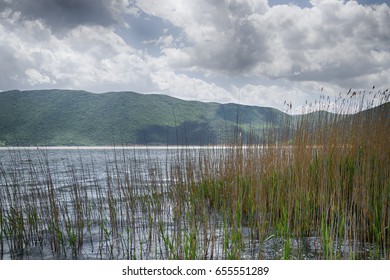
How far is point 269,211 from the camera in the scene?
3.13 m

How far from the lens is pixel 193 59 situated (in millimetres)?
4652

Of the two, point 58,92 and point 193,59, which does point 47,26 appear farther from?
point 58,92

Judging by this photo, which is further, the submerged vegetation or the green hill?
the green hill

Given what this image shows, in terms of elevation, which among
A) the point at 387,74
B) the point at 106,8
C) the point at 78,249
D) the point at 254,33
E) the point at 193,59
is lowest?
the point at 78,249

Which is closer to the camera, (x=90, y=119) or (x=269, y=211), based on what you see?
(x=269, y=211)

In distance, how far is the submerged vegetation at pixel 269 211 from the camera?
99.4 inches

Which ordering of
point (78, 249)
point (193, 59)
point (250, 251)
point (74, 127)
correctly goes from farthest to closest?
point (74, 127), point (193, 59), point (78, 249), point (250, 251)

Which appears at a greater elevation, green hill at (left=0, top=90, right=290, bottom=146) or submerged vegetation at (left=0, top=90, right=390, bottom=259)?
green hill at (left=0, top=90, right=290, bottom=146)

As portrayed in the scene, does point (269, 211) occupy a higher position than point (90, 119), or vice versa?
→ point (90, 119)

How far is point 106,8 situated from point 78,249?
9.85 feet

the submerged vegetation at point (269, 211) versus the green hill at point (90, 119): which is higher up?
the green hill at point (90, 119)

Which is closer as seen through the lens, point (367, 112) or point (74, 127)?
point (367, 112)

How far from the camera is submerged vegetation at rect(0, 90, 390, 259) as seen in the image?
8.28ft
